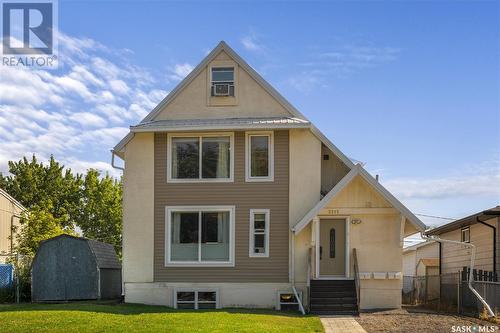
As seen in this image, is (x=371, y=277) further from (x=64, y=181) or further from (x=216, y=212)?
(x=64, y=181)

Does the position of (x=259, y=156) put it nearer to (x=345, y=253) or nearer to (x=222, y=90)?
(x=222, y=90)

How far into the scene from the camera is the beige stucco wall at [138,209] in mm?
20500

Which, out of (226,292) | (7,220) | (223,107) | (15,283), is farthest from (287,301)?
(7,220)

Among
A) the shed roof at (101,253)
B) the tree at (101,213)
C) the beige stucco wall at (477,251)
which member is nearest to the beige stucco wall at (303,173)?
the beige stucco wall at (477,251)

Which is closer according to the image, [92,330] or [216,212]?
[92,330]

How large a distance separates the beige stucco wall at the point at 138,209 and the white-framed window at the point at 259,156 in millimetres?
3481

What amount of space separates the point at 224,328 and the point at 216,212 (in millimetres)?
7167

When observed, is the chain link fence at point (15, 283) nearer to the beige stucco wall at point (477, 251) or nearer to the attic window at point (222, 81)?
the attic window at point (222, 81)

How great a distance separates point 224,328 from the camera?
1376 cm

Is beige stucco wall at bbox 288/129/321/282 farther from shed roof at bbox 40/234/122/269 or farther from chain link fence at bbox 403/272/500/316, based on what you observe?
shed roof at bbox 40/234/122/269

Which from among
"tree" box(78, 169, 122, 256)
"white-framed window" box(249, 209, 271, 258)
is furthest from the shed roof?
"tree" box(78, 169, 122, 256)

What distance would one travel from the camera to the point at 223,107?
21016 mm

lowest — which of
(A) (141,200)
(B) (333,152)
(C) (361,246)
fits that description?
(C) (361,246)

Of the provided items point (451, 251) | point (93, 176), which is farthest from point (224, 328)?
point (93, 176)
